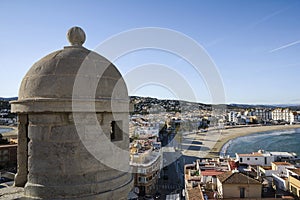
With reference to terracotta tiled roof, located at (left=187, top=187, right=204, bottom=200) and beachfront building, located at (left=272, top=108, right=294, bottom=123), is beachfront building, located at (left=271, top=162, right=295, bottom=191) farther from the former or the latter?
beachfront building, located at (left=272, top=108, right=294, bottom=123)

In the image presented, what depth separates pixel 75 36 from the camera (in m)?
3.72

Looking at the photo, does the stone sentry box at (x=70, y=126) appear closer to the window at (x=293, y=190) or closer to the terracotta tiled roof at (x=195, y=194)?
the terracotta tiled roof at (x=195, y=194)

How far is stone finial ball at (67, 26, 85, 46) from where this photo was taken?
3.72m

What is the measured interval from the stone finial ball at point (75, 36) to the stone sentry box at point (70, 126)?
221 mm

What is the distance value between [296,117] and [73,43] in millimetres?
131303

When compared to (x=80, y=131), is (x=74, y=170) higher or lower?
lower

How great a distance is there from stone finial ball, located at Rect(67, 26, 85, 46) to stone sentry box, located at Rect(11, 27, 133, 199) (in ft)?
0.72

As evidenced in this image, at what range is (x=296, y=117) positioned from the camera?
118 m

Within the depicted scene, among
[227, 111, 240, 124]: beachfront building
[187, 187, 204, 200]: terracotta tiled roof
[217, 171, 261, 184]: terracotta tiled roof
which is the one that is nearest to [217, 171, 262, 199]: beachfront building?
[217, 171, 261, 184]: terracotta tiled roof

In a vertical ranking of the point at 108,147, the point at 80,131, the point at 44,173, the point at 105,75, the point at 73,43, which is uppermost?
the point at 73,43

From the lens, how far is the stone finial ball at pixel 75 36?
372 centimetres

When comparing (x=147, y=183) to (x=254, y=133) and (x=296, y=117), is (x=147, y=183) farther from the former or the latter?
(x=296, y=117)

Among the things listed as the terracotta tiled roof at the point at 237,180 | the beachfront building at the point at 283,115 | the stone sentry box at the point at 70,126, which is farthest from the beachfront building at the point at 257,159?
the beachfront building at the point at 283,115

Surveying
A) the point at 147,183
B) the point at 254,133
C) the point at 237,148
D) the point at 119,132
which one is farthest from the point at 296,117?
the point at 119,132
